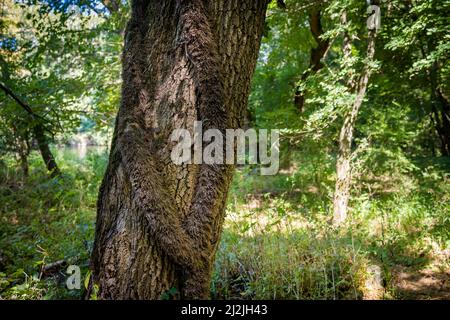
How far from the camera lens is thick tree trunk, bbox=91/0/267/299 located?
1767mm

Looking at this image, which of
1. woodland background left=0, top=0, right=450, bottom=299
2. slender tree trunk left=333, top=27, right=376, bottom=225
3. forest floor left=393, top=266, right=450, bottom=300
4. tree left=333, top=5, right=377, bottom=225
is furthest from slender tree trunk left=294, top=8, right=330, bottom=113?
forest floor left=393, top=266, right=450, bottom=300

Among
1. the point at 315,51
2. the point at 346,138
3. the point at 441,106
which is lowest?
the point at 346,138

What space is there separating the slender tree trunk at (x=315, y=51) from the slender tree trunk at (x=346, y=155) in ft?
4.46

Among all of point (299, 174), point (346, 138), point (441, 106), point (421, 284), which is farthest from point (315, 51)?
point (421, 284)

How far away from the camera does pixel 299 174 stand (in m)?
7.70

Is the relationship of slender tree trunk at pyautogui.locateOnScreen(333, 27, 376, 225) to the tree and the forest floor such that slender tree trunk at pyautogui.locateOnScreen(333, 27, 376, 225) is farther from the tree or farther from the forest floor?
the forest floor

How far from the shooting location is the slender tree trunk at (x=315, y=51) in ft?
24.6

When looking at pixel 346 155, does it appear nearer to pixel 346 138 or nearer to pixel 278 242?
pixel 346 138

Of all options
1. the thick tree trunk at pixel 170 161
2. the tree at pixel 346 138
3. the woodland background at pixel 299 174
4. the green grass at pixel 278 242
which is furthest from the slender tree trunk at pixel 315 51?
the thick tree trunk at pixel 170 161

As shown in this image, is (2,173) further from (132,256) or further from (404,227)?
(404,227)

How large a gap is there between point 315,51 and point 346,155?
4.05 m

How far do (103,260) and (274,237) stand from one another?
216cm

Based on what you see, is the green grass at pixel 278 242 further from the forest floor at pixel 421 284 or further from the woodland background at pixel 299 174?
the forest floor at pixel 421 284
